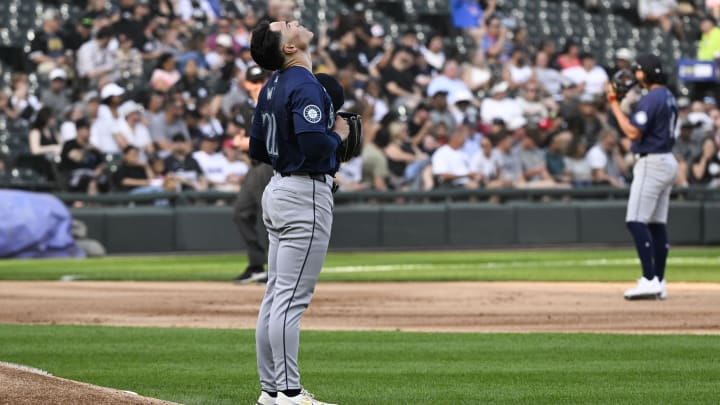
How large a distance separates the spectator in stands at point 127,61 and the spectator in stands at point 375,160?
3881 mm

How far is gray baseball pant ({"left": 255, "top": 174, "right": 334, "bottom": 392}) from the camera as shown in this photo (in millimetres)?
5961

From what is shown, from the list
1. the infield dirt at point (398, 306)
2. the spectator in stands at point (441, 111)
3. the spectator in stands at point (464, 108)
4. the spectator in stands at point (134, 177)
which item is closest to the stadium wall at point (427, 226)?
the spectator in stands at point (134, 177)

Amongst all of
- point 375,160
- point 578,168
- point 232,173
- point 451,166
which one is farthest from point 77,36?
point 578,168

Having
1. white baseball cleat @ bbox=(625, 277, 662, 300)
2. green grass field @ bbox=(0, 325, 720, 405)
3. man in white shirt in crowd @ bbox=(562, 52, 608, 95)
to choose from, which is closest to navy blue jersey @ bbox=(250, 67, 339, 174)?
green grass field @ bbox=(0, 325, 720, 405)

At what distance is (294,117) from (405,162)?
16.2 metres

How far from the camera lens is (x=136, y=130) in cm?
2028

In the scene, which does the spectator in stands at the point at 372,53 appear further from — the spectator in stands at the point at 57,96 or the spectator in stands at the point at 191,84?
the spectator in stands at the point at 57,96

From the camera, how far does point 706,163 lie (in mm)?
23203

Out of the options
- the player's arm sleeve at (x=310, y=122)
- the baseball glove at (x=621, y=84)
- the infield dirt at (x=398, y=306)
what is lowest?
the infield dirt at (x=398, y=306)

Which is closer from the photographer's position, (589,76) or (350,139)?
(350,139)

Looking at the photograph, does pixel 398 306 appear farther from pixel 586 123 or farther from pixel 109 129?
pixel 586 123

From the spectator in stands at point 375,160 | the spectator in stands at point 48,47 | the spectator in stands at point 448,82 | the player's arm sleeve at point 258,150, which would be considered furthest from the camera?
the spectator in stands at point 448,82

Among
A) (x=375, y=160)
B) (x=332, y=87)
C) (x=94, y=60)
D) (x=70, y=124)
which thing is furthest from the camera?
(x=375, y=160)

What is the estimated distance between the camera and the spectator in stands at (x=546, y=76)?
24688 mm
